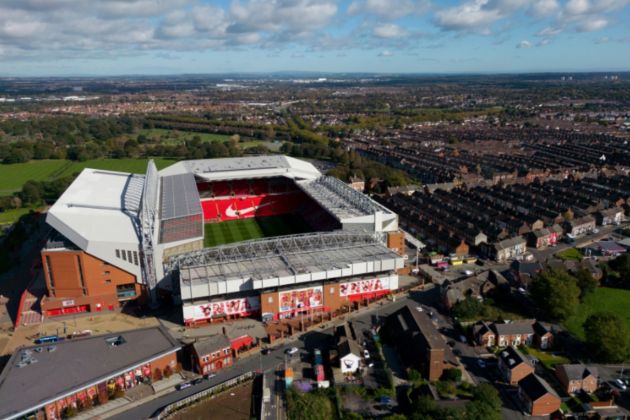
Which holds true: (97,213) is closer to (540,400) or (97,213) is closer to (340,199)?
(340,199)

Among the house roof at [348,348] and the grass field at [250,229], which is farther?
the grass field at [250,229]

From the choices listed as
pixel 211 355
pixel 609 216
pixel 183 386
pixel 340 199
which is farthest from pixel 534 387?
pixel 609 216

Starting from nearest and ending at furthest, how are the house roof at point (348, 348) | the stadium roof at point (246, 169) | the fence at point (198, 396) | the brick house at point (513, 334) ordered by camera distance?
the fence at point (198, 396) < the house roof at point (348, 348) < the brick house at point (513, 334) < the stadium roof at point (246, 169)

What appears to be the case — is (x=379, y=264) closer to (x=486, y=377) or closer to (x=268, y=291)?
(x=268, y=291)

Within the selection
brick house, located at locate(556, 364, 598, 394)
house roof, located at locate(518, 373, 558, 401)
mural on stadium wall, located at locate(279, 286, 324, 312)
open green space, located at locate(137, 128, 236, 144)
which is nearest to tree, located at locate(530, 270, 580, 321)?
brick house, located at locate(556, 364, 598, 394)

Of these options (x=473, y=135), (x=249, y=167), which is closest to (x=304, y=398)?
(x=249, y=167)

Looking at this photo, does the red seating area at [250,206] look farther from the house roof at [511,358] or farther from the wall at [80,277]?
the house roof at [511,358]

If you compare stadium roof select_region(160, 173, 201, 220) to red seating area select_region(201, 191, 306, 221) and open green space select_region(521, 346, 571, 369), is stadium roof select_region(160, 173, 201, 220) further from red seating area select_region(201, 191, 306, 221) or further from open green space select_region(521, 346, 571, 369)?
open green space select_region(521, 346, 571, 369)

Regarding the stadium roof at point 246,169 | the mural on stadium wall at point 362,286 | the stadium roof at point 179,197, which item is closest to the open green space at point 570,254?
the mural on stadium wall at point 362,286
